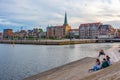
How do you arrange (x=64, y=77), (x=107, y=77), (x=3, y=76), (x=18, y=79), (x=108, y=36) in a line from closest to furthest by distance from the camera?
1. (x=107, y=77)
2. (x=64, y=77)
3. (x=18, y=79)
4. (x=3, y=76)
5. (x=108, y=36)

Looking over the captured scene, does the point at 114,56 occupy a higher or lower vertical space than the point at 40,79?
higher

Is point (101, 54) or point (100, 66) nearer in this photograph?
point (100, 66)

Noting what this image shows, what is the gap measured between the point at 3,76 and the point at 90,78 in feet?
41.4

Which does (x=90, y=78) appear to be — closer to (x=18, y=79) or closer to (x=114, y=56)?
(x=114, y=56)

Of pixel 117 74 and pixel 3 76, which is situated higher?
pixel 117 74

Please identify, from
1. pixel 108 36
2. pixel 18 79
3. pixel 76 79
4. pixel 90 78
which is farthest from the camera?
pixel 108 36

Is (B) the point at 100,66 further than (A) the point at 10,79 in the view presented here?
No

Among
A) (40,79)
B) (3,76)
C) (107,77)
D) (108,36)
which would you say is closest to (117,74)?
(107,77)

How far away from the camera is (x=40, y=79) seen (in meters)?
15.7

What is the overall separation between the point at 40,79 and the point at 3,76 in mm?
7022

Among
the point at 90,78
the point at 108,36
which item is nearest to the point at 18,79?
the point at 90,78

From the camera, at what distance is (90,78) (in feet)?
36.0

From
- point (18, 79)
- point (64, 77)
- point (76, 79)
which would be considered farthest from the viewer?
point (18, 79)

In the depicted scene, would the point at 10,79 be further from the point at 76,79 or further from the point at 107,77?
the point at 107,77
